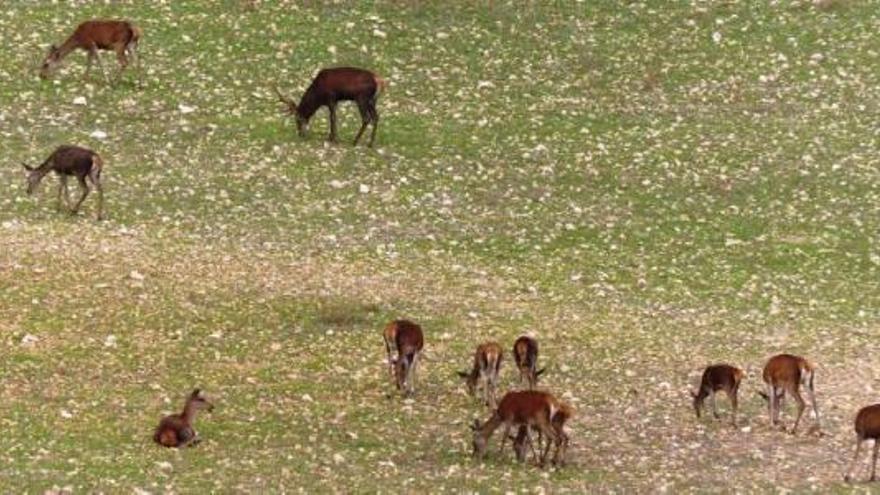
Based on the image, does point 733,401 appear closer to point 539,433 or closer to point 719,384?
point 719,384

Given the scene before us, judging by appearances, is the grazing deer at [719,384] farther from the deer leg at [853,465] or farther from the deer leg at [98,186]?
the deer leg at [98,186]

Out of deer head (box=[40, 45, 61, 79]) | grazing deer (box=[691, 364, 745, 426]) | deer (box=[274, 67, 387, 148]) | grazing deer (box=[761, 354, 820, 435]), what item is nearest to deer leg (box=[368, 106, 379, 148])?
deer (box=[274, 67, 387, 148])

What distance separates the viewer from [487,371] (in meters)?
22.8

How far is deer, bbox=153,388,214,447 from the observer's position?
20438 millimetres

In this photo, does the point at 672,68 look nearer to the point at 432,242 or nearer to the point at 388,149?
the point at 388,149

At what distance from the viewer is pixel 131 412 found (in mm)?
21656

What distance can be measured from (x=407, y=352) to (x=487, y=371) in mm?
1159

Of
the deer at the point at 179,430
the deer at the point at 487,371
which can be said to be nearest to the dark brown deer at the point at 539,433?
the deer at the point at 487,371

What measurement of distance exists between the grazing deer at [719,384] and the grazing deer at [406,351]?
3.88 m

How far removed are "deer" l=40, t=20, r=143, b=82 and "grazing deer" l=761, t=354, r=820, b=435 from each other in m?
17.8

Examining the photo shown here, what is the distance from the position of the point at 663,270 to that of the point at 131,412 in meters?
11.3

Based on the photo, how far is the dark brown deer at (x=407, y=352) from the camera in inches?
909

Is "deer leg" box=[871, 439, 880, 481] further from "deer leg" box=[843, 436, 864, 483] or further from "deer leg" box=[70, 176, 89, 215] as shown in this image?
"deer leg" box=[70, 176, 89, 215]

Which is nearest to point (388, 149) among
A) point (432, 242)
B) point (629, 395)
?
point (432, 242)
